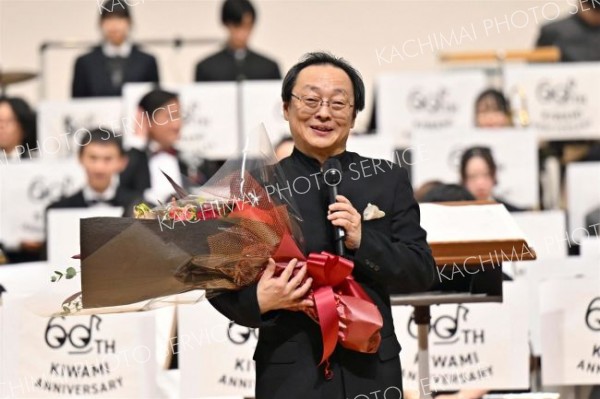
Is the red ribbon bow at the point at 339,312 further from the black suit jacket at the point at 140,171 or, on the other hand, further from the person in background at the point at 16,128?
the person in background at the point at 16,128

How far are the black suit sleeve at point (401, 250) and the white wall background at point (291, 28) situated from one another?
6.60 meters

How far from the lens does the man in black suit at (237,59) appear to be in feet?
23.9

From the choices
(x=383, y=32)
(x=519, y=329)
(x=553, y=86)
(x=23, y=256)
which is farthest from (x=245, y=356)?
(x=383, y=32)

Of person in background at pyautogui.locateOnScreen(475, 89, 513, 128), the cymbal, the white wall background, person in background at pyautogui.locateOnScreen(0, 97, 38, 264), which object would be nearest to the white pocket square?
person in background at pyautogui.locateOnScreen(475, 89, 513, 128)

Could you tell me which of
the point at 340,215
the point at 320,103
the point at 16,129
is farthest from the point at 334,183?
the point at 16,129

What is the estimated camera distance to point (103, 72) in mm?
7348

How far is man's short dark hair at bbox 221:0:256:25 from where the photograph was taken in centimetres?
731

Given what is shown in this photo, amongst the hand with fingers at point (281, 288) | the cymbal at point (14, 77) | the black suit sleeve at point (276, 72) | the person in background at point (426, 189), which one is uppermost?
the cymbal at point (14, 77)

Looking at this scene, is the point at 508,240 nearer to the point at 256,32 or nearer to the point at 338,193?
the point at 338,193

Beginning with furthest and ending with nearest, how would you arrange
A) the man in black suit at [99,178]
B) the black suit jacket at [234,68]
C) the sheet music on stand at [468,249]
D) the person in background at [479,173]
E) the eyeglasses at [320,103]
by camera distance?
the black suit jacket at [234,68] → the man in black suit at [99,178] → the person in background at [479,173] → the sheet music on stand at [468,249] → the eyeglasses at [320,103]

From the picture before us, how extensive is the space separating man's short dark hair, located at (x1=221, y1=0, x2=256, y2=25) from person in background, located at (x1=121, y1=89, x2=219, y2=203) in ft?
3.52

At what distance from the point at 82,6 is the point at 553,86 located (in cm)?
429

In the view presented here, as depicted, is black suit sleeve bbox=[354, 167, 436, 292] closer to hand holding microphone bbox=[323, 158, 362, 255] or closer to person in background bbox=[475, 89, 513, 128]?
hand holding microphone bbox=[323, 158, 362, 255]

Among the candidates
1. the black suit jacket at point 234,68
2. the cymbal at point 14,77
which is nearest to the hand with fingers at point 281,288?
the black suit jacket at point 234,68
